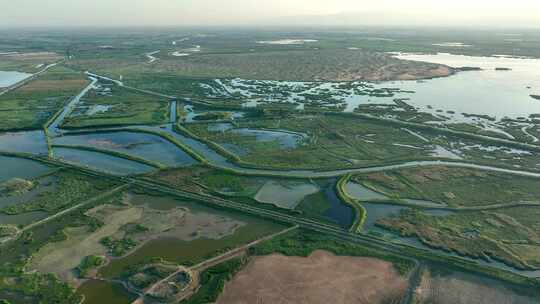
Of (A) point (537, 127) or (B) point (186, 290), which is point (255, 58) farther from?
(B) point (186, 290)

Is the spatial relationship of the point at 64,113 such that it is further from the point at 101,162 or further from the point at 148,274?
the point at 148,274

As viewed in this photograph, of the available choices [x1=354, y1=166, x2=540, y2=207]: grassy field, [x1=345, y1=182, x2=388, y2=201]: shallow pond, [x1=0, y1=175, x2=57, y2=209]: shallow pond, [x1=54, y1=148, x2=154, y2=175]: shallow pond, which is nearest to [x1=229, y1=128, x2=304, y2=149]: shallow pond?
[x1=345, y1=182, x2=388, y2=201]: shallow pond

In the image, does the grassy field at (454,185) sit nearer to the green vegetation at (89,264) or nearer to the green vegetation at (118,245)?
the green vegetation at (118,245)

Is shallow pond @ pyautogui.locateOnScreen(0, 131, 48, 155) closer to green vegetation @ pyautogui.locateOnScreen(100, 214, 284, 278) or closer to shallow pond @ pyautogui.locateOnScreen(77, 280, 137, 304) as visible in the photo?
green vegetation @ pyautogui.locateOnScreen(100, 214, 284, 278)

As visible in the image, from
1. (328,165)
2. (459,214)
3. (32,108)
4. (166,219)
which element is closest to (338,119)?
(328,165)

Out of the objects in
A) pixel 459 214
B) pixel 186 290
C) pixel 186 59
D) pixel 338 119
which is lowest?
pixel 186 290
